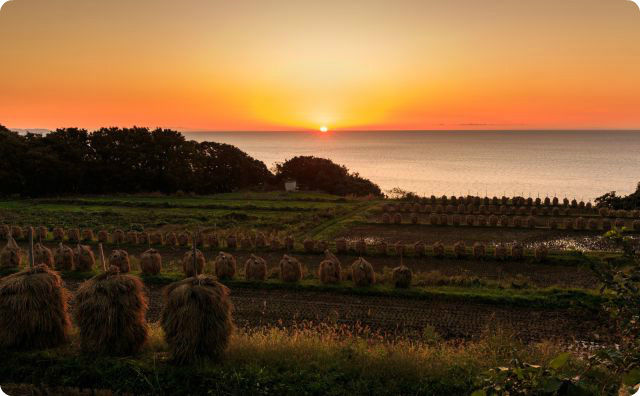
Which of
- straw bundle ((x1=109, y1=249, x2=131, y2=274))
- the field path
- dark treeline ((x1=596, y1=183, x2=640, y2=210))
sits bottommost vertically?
the field path

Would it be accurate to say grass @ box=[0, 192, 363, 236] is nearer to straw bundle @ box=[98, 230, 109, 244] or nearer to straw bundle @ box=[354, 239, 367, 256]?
straw bundle @ box=[98, 230, 109, 244]

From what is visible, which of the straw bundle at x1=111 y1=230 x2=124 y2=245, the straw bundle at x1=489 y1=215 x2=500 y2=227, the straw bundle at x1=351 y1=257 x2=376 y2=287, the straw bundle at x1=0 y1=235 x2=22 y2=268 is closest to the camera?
the straw bundle at x1=351 y1=257 x2=376 y2=287

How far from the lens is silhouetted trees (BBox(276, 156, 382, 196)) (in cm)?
6228

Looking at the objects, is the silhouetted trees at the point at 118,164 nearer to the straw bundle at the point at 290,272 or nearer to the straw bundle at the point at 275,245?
the straw bundle at the point at 275,245

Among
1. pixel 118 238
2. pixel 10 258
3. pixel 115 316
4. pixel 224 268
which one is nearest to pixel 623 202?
pixel 224 268

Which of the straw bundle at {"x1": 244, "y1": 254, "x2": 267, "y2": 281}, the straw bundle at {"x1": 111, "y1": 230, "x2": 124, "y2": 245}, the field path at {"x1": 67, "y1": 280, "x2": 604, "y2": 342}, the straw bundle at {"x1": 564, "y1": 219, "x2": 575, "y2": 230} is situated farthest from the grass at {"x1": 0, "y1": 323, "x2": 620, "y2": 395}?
the straw bundle at {"x1": 564, "y1": 219, "x2": 575, "y2": 230}

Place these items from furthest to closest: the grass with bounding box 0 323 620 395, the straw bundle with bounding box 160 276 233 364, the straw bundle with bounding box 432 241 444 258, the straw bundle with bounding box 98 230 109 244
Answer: the straw bundle with bounding box 98 230 109 244 → the straw bundle with bounding box 432 241 444 258 → the straw bundle with bounding box 160 276 233 364 → the grass with bounding box 0 323 620 395

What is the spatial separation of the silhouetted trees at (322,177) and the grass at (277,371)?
50298 mm

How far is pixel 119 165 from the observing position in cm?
5862

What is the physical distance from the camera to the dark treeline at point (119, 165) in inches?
2140

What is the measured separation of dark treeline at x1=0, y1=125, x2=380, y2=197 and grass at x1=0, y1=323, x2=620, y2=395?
4910 centimetres

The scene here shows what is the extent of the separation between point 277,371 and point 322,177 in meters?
53.7

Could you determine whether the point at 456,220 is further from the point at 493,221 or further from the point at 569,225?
the point at 569,225

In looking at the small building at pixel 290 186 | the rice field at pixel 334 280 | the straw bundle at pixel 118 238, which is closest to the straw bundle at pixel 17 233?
the rice field at pixel 334 280
